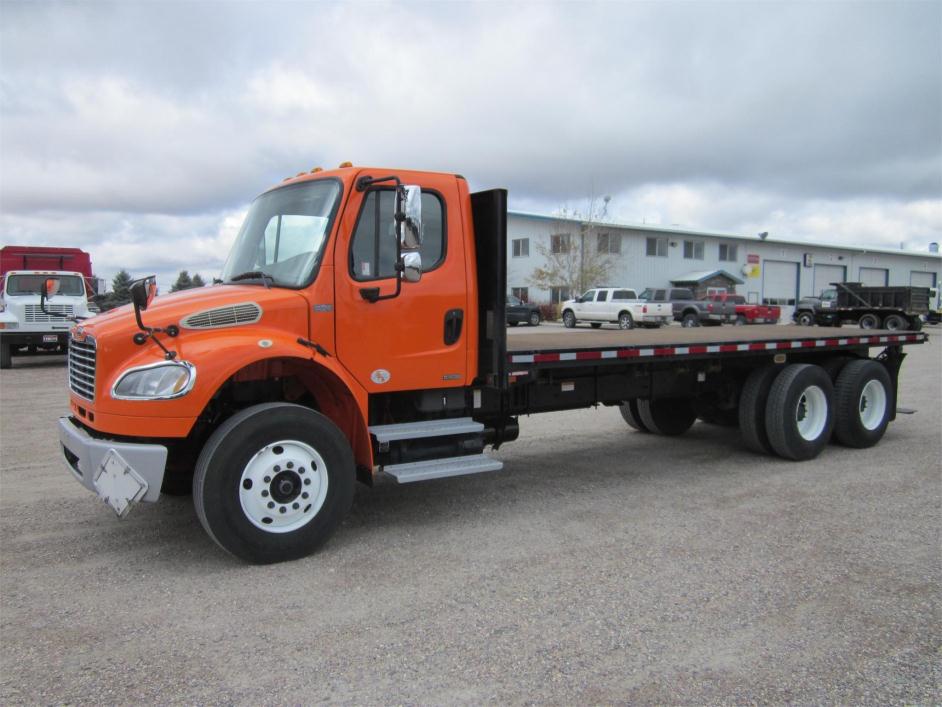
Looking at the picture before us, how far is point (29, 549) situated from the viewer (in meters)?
4.89

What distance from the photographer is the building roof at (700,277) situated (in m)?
48.0

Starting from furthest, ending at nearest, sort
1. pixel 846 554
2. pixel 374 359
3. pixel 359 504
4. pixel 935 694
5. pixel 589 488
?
pixel 589 488
pixel 359 504
pixel 374 359
pixel 846 554
pixel 935 694

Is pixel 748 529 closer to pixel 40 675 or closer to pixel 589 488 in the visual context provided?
pixel 589 488

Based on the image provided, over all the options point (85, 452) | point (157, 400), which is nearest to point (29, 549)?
point (85, 452)

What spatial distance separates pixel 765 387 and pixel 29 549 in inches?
267

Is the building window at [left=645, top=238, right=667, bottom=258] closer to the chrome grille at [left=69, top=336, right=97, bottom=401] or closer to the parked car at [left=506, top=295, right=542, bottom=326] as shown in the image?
the parked car at [left=506, top=295, right=542, bottom=326]

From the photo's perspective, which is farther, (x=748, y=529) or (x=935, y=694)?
(x=748, y=529)

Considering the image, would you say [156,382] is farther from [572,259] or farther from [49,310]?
[572,259]

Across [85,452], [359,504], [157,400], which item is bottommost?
[359,504]

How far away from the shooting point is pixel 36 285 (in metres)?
17.1

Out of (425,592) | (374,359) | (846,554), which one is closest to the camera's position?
(425,592)

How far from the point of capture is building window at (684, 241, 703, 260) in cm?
5027

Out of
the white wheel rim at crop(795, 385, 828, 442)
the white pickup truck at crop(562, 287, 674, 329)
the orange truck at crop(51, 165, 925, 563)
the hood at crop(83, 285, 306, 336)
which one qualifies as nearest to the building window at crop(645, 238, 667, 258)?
the white pickup truck at crop(562, 287, 674, 329)

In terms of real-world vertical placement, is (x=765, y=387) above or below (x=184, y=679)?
above
